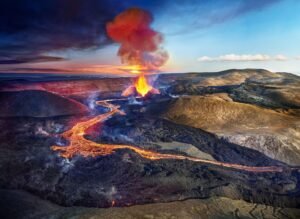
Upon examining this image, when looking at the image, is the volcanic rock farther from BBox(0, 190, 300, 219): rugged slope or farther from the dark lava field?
BBox(0, 190, 300, 219): rugged slope

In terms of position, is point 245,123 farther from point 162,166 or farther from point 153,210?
point 153,210

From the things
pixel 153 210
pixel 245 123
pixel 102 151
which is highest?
pixel 245 123

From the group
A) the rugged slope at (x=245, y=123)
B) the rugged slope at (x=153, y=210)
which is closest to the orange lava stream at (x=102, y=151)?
the rugged slope at (x=245, y=123)

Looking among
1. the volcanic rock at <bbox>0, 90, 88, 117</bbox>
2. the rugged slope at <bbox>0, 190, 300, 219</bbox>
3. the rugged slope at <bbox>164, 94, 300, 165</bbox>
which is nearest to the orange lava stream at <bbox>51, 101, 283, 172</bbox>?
the rugged slope at <bbox>164, 94, 300, 165</bbox>

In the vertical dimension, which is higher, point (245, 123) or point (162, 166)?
point (245, 123)

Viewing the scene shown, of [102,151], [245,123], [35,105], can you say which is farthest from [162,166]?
[35,105]

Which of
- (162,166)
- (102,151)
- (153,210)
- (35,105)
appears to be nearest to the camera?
(153,210)

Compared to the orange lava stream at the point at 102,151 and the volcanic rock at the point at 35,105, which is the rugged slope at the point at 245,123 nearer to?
the orange lava stream at the point at 102,151

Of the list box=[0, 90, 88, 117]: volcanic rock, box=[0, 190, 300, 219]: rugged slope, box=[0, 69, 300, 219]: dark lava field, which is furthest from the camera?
box=[0, 90, 88, 117]: volcanic rock
